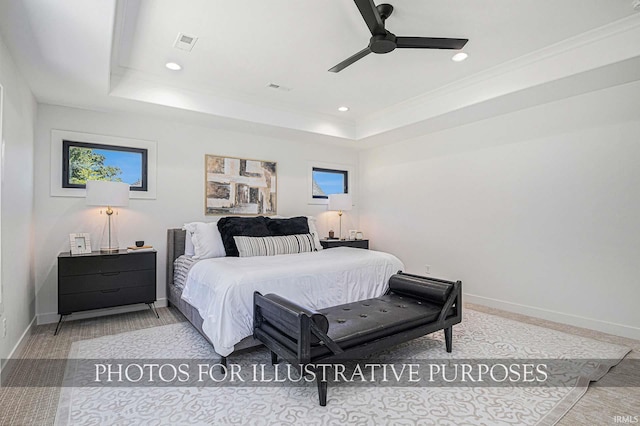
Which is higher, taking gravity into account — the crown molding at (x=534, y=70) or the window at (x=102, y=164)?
the crown molding at (x=534, y=70)

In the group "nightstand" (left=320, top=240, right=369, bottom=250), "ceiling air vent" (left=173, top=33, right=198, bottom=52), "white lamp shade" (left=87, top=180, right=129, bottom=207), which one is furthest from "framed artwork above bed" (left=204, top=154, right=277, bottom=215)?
"ceiling air vent" (left=173, top=33, right=198, bottom=52)

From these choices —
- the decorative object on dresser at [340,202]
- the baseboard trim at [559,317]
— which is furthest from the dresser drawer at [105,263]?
the baseboard trim at [559,317]

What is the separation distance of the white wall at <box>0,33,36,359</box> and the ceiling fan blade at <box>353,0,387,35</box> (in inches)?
98.3

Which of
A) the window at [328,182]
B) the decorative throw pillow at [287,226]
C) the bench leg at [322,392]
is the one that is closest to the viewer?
the bench leg at [322,392]

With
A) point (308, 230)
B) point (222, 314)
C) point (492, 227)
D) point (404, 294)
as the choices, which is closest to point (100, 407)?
point (222, 314)

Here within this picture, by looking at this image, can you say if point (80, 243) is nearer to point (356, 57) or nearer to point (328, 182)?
point (356, 57)

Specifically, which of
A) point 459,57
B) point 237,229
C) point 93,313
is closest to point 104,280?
point 93,313

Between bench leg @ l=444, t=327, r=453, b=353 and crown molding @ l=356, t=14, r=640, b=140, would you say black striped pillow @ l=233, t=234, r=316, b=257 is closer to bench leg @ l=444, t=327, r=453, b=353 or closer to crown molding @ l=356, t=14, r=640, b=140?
bench leg @ l=444, t=327, r=453, b=353

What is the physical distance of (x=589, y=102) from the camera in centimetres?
342

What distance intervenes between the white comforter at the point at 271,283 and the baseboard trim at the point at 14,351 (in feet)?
4.28

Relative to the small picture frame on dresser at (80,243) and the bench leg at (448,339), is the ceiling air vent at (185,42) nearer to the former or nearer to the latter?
the small picture frame on dresser at (80,243)

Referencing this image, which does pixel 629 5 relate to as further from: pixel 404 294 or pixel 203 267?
pixel 203 267

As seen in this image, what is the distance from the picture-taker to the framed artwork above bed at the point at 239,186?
464 cm

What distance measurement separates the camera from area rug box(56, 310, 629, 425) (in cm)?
191
